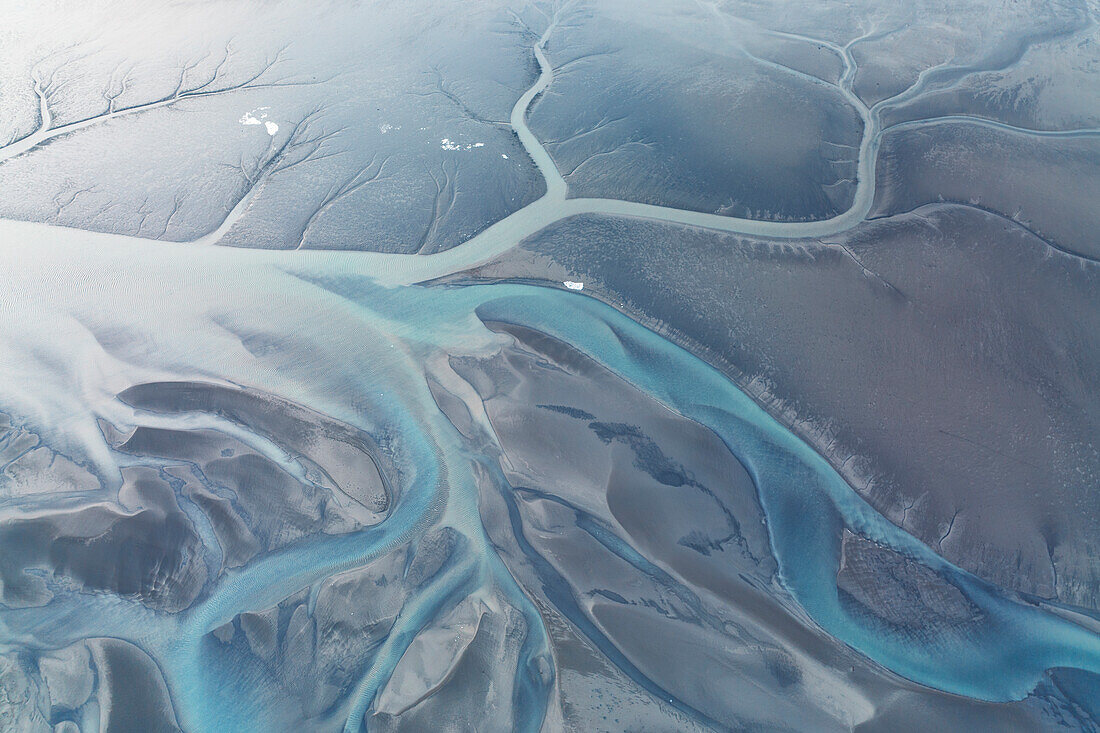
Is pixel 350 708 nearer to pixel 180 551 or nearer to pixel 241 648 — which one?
pixel 241 648

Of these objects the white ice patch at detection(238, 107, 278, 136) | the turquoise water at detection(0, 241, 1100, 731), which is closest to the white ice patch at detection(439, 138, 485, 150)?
Result: the white ice patch at detection(238, 107, 278, 136)

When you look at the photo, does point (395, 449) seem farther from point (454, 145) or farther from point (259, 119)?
point (259, 119)

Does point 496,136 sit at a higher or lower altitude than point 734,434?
higher

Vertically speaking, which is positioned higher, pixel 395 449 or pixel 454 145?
pixel 454 145

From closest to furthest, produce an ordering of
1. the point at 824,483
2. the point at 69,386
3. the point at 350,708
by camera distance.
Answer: the point at 350,708
the point at 824,483
the point at 69,386

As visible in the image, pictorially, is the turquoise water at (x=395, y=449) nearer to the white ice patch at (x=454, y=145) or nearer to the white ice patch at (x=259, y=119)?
the white ice patch at (x=259, y=119)

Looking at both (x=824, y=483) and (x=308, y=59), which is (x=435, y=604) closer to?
(x=824, y=483)

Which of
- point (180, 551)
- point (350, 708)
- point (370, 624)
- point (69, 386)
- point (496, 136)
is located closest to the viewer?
point (350, 708)

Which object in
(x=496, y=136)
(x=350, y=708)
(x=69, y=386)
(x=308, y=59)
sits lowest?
(x=350, y=708)

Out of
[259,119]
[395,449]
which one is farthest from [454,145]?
[395,449]

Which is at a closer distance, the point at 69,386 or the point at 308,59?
the point at 69,386

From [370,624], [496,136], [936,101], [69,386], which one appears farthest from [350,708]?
[936,101]
